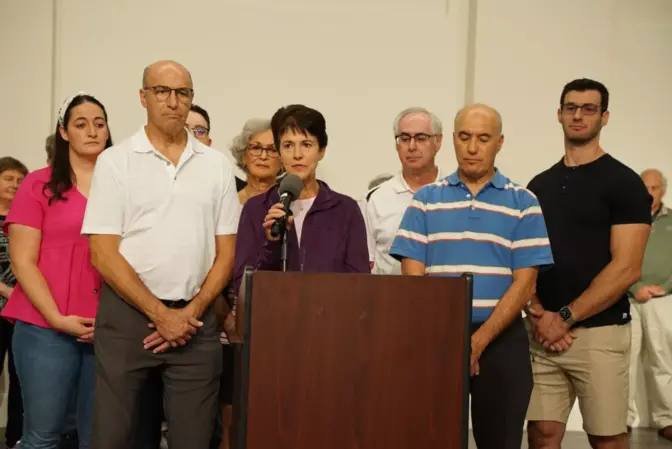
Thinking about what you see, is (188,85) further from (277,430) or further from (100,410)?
(277,430)

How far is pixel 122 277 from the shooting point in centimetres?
270

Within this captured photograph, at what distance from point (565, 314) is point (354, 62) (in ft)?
8.47

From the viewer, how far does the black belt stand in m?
2.81

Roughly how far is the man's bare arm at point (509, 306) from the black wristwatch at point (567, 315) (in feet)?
1.45

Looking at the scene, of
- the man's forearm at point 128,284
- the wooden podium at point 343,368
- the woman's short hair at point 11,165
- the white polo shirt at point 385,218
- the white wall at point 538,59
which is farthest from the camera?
the white wall at point 538,59

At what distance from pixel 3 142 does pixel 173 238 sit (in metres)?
2.60

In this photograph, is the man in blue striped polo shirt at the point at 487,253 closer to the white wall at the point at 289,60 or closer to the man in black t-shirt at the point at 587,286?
the man in black t-shirt at the point at 587,286

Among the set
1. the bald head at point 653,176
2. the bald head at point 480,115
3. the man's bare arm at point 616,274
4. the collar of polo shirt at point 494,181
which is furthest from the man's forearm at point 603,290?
the bald head at point 653,176

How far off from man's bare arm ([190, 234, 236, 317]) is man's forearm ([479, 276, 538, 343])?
0.90 metres

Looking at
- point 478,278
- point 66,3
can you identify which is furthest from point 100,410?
point 66,3

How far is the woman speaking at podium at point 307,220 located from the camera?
9.28 feet

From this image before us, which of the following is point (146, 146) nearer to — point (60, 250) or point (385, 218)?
point (60, 250)

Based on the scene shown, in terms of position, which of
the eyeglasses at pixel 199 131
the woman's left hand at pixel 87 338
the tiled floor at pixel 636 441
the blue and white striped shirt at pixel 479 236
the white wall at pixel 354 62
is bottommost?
the tiled floor at pixel 636 441

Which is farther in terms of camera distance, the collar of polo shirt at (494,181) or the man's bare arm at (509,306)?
the collar of polo shirt at (494,181)
